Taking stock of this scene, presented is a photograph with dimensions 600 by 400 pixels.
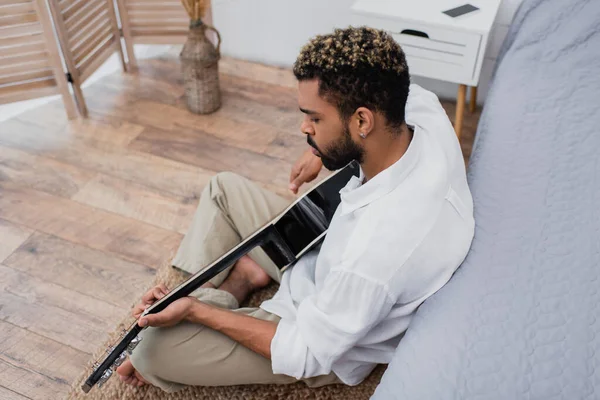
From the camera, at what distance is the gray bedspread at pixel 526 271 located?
1012 mm

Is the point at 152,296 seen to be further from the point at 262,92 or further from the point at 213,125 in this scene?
the point at 262,92

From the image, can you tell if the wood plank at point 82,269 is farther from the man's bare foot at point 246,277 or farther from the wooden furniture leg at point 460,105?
the wooden furniture leg at point 460,105

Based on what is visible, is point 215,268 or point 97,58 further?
point 97,58

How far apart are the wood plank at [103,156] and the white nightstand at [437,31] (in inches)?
32.2

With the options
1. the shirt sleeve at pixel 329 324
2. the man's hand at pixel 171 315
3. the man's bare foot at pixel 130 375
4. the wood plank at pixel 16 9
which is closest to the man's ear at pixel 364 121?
the shirt sleeve at pixel 329 324

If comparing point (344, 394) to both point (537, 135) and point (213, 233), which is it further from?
point (537, 135)

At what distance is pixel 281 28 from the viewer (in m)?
2.72

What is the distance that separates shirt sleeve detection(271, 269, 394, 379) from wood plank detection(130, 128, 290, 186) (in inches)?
42.2

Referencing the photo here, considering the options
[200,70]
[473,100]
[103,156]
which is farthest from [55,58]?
[473,100]

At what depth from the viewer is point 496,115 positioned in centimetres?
164

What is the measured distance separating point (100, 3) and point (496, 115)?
1.68 meters

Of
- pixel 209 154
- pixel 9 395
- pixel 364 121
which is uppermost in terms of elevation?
pixel 364 121

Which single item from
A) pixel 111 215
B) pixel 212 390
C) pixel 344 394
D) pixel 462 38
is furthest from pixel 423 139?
pixel 111 215

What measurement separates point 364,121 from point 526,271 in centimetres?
42
